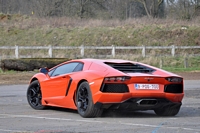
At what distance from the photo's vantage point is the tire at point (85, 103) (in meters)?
10.4

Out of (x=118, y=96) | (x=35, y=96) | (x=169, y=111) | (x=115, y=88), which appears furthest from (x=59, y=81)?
(x=169, y=111)

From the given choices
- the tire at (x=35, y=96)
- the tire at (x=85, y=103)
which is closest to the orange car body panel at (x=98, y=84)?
the tire at (x=85, y=103)

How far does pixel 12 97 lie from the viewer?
1593cm

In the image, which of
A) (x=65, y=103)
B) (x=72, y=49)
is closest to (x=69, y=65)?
(x=65, y=103)

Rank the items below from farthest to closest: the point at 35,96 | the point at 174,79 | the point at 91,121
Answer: the point at 35,96 → the point at 174,79 → the point at 91,121

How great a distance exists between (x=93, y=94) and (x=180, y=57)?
28390 millimetres

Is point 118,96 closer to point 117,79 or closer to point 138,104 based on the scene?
point 117,79

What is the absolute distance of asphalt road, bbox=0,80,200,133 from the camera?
29.6ft

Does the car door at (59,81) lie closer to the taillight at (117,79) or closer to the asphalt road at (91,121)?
the asphalt road at (91,121)

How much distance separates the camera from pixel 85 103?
34.9 ft

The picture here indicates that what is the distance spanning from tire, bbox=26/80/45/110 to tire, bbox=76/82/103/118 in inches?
73.9

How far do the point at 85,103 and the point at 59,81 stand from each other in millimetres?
1256

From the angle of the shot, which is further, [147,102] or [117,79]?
[147,102]

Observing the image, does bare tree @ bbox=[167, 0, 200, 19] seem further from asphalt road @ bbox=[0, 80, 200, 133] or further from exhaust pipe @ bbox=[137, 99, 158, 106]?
exhaust pipe @ bbox=[137, 99, 158, 106]
